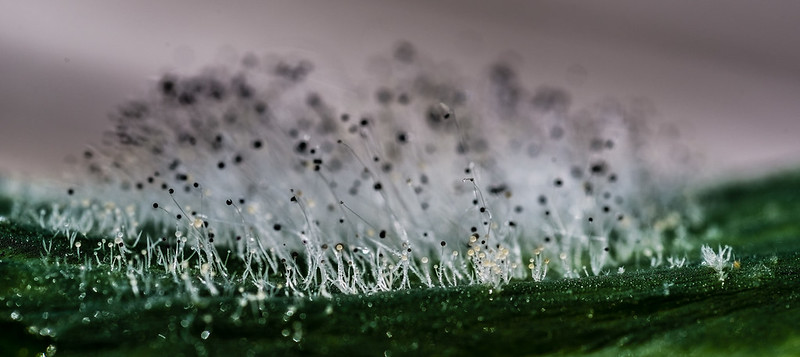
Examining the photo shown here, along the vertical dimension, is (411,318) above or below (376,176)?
below

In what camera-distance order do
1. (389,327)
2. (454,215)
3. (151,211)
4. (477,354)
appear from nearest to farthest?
(477,354), (389,327), (151,211), (454,215)

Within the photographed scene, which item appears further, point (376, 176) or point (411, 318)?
point (376, 176)

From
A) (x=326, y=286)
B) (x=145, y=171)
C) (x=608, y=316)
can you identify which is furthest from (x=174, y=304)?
(x=145, y=171)

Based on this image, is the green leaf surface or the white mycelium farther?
the white mycelium

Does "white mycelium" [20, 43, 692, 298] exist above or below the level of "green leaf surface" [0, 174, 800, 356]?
above

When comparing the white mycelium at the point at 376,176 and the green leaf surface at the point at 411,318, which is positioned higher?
the white mycelium at the point at 376,176

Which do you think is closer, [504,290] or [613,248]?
[504,290]

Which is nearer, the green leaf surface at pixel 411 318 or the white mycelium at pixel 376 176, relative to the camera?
the green leaf surface at pixel 411 318

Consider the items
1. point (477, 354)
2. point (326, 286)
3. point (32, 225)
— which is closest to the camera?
A: point (477, 354)

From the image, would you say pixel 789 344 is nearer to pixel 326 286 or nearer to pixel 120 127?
pixel 326 286

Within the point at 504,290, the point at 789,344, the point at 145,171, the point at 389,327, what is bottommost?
the point at 789,344

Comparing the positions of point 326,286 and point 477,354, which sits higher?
point 326,286
